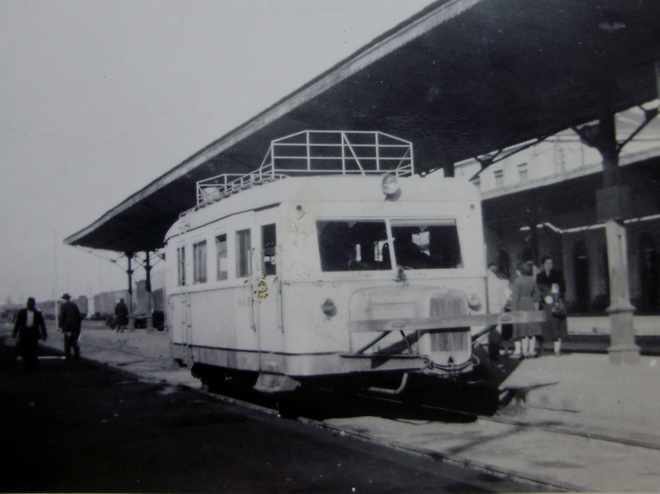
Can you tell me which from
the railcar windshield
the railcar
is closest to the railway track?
the railcar

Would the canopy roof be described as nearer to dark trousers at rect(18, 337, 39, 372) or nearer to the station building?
dark trousers at rect(18, 337, 39, 372)

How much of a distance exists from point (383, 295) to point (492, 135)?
8285 mm

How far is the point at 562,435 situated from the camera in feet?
25.0

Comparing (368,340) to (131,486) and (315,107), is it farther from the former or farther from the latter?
(315,107)

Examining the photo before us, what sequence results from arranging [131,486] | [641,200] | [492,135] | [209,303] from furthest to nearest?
[641,200]
[492,135]
[209,303]
[131,486]

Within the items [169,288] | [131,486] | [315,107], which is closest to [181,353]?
[169,288]

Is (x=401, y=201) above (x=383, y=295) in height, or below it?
above

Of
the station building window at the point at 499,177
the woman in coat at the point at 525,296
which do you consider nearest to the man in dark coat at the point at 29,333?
the woman in coat at the point at 525,296

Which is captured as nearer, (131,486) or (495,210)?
(131,486)

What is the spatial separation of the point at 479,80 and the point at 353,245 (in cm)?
451

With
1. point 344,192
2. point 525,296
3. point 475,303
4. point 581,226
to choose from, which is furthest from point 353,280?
point 581,226

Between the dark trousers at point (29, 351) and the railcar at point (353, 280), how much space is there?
9714 mm

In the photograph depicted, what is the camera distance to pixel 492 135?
52.7 ft

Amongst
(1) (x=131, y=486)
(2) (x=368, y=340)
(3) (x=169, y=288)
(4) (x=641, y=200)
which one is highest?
(4) (x=641, y=200)
